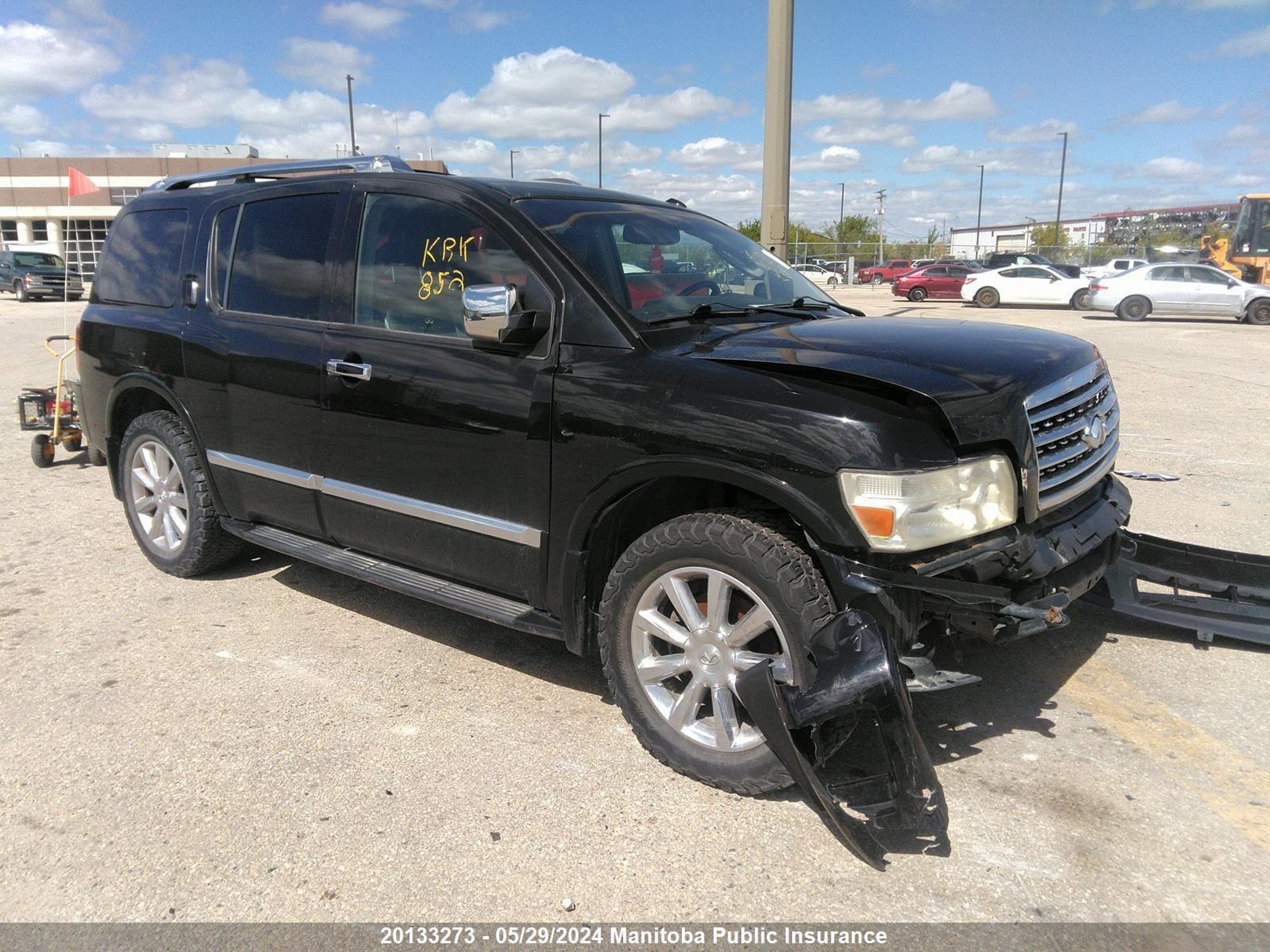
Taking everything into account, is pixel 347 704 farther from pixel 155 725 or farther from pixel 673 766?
pixel 673 766

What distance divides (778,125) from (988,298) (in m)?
20.2

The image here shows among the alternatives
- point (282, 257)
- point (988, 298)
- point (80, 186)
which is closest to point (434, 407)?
point (282, 257)

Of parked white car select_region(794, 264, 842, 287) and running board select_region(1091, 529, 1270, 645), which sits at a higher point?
parked white car select_region(794, 264, 842, 287)

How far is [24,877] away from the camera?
261 cm

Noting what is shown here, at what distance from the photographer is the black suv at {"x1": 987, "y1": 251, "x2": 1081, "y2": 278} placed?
35.5 m

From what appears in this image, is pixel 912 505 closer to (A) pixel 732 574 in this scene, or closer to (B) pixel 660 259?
(A) pixel 732 574

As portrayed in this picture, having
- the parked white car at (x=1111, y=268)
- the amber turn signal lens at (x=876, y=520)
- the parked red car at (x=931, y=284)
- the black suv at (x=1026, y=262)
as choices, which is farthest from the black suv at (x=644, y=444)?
the black suv at (x=1026, y=262)

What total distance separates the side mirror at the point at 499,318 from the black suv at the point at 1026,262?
3502 centimetres

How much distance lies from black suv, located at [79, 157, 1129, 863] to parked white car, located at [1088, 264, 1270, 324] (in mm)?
24271

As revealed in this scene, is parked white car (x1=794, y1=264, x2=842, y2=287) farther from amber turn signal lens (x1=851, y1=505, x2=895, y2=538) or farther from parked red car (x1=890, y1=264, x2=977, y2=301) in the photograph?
amber turn signal lens (x1=851, y1=505, x2=895, y2=538)

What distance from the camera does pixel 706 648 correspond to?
9.74 ft

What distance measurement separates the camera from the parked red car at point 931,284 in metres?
35.7

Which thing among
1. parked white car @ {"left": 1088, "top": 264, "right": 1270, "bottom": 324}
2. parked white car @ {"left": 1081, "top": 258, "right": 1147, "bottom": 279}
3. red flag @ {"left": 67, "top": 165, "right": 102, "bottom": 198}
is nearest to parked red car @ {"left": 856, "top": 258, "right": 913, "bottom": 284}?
parked white car @ {"left": 1081, "top": 258, "right": 1147, "bottom": 279}

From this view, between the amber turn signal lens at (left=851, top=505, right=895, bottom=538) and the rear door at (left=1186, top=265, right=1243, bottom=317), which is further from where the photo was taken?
the rear door at (left=1186, top=265, right=1243, bottom=317)
